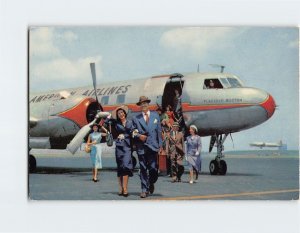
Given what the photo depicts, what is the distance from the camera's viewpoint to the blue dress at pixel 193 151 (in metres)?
12.2

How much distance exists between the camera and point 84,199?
11602mm

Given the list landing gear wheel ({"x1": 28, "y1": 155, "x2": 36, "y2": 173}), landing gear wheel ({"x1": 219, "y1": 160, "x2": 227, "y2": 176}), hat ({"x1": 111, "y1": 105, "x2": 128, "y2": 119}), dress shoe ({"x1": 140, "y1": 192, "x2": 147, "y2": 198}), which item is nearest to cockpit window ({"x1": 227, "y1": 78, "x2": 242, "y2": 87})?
landing gear wheel ({"x1": 219, "y1": 160, "x2": 227, "y2": 176})

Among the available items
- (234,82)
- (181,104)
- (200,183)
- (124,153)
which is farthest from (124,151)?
(234,82)

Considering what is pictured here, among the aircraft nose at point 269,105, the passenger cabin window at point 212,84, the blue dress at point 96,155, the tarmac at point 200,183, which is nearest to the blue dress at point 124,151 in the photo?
the tarmac at point 200,183

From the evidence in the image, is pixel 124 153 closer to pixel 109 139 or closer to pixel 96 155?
pixel 109 139

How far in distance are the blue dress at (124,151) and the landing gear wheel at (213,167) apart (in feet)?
6.98

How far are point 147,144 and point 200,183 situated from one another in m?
1.78

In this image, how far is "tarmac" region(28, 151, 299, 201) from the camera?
11641 mm

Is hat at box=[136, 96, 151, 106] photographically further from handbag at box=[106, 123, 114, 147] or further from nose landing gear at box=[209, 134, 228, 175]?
nose landing gear at box=[209, 134, 228, 175]

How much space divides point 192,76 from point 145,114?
2.00 meters
